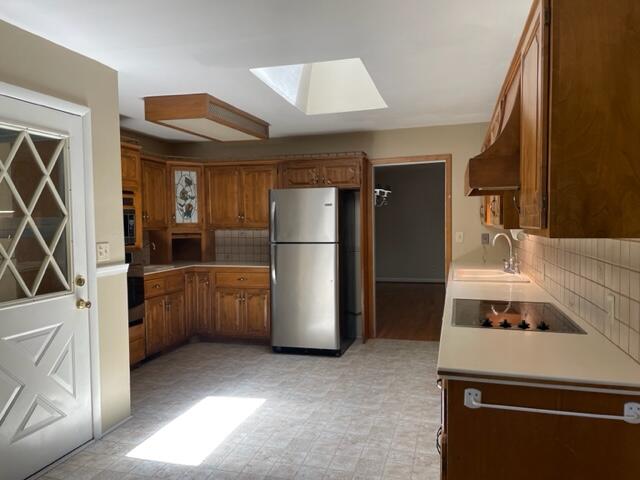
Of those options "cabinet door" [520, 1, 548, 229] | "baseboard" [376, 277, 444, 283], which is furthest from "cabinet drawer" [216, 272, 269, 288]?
"baseboard" [376, 277, 444, 283]

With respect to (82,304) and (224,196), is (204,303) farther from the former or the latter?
(82,304)

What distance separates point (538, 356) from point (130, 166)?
146 inches

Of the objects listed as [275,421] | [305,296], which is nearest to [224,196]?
[305,296]

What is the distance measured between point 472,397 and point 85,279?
2.20 meters

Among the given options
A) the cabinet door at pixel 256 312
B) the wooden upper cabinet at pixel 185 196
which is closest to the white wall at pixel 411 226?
the wooden upper cabinet at pixel 185 196

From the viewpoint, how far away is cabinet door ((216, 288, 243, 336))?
494 centimetres

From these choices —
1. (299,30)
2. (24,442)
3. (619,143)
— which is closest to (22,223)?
(24,442)

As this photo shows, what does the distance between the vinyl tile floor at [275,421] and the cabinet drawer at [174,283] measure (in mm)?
691

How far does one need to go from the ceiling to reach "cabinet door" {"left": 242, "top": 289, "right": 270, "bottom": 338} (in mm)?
2095

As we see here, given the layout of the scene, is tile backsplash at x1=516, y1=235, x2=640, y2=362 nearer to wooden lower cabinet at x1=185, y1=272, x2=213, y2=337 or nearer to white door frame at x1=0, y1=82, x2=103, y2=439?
white door frame at x1=0, y1=82, x2=103, y2=439

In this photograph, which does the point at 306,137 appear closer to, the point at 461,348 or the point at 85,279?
the point at 85,279

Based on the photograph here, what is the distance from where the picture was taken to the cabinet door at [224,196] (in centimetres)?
520

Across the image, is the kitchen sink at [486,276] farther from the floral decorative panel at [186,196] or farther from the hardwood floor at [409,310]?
the floral decorative panel at [186,196]

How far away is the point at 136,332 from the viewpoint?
13.5 feet
